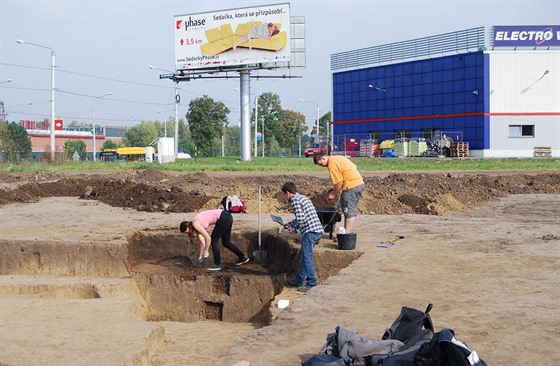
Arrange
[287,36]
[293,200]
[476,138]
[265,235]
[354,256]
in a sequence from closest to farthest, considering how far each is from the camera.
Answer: [293,200]
[354,256]
[265,235]
[287,36]
[476,138]

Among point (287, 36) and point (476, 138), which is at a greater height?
point (287, 36)

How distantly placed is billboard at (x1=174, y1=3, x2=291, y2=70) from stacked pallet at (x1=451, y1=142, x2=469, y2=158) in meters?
14.4

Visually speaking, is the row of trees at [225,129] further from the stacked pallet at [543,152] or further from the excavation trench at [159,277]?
the excavation trench at [159,277]

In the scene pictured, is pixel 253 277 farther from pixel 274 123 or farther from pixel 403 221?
pixel 274 123

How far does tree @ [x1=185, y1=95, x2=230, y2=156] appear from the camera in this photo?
53688mm

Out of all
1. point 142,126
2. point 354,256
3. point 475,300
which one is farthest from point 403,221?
point 142,126

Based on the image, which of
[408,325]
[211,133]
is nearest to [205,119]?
[211,133]

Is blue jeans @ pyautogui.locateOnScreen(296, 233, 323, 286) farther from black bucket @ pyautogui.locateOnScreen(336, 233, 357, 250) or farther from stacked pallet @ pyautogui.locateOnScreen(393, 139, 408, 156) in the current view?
stacked pallet @ pyautogui.locateOnScreen(393, 139, 408, 156)

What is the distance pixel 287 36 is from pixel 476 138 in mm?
16487

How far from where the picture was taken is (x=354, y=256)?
10.7 metres

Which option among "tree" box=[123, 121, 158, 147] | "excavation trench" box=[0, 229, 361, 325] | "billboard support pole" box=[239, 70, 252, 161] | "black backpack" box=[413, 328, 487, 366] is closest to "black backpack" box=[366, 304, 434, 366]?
"black backpack" box=[413, 328, 487, 366]

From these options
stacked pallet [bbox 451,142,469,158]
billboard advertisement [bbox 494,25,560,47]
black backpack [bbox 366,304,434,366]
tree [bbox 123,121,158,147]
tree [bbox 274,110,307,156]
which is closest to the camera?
black backpack [bbox 366,304,434,366]

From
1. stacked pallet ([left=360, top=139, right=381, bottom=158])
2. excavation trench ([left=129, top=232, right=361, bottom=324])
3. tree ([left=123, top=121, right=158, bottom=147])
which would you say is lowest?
excavation trench ([left=129, top=232, right=361, bottom=324])

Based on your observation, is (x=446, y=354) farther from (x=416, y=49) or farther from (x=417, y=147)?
(x=416, y=49)
